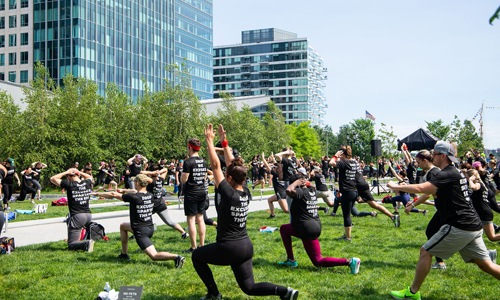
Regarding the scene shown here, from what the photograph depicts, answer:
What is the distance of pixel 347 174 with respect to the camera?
1068 centimetres

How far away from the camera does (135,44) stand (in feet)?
257

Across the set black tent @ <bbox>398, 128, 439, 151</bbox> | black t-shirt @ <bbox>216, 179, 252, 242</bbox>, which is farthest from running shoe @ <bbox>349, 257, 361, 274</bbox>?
black tent @ <bbox>398, 128, 439, 151</bbox>

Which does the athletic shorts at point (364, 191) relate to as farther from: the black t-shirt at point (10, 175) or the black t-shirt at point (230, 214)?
the black t-shirt at point (10, 175)

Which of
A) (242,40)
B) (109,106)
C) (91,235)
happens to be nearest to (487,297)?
(91,235)

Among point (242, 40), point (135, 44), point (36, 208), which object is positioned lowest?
point (36, 208)

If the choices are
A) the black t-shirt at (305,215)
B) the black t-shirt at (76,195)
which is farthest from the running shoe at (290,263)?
the black t-shirt at (76,195)

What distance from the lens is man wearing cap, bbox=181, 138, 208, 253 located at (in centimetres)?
884

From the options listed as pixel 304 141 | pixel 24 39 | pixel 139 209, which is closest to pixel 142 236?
pixel 139 209

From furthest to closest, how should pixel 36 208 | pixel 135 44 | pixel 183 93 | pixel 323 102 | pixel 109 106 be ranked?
pixel 323 102, pixel 135 44, pixel 183 93, pixel 109 106, pixel 36 208

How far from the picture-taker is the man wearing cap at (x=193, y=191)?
884cm

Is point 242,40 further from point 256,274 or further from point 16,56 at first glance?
point 256,274

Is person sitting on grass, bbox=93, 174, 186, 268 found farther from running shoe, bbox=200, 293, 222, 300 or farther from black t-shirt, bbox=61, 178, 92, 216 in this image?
running shoe, bbox=200, 293, 222, 300

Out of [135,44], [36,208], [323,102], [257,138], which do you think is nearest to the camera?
[36,208]

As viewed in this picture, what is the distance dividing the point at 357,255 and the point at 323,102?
162m
